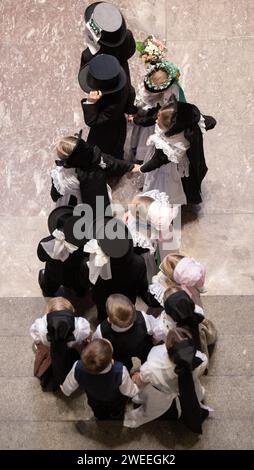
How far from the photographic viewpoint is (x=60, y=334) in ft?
13.5

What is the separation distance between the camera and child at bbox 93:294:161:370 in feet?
13.4

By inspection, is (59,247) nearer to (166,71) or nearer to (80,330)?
(80,330)

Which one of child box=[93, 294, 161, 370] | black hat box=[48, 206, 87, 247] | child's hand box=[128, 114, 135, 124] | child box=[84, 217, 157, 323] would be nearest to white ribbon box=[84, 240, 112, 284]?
child box=[84, 217, 157, 323]

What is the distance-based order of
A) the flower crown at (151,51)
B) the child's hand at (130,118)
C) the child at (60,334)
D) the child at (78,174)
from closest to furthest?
1. the child at (60,334)
2. the child at (78,174)
3. the flower crown at (151,51)
4. the child's hand at (130,118)

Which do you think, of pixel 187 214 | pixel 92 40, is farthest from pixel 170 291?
pixel 92 40

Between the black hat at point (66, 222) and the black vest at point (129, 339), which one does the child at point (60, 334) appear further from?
the black hat at point (66, 222)

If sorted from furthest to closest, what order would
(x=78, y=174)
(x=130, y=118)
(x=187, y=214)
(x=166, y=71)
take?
(x=130, y=118) → (x=187, y=214) → (x=166, y=71) → (x=78, y=174)

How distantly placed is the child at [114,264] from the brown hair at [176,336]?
61 centimetres

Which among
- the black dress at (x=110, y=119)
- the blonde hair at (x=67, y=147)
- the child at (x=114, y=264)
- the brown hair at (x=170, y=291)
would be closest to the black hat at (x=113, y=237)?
the child at (x=114, y=264)

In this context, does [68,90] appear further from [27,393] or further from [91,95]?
[27,393]

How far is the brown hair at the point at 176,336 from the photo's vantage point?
3.90 m

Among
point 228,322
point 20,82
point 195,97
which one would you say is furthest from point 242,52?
point 228,322

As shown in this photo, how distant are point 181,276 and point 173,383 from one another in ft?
2.32

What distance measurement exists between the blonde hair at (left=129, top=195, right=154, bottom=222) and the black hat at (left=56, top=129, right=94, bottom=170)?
1.73 feet
